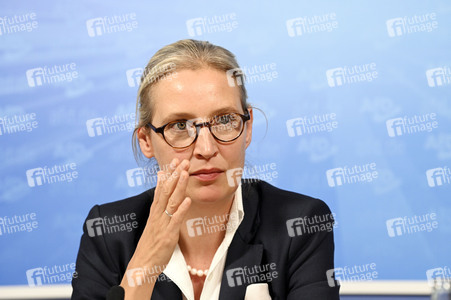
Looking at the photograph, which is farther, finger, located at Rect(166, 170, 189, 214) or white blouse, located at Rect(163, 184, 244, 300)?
white blouse, located at Rect(163, 184, 244, 300)

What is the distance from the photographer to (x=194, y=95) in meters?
1.64

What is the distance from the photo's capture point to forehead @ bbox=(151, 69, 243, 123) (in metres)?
1.64

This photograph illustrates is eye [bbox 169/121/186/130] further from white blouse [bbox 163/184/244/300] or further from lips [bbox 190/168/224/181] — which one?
white blouse [bbox 163/184/244/300]

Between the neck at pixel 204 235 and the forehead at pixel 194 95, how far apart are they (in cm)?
32

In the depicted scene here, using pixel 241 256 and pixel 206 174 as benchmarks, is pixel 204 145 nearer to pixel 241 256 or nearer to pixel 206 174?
pixel 206 174

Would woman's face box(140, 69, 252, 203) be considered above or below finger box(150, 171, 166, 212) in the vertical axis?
above

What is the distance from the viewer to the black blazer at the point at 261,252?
170 cm

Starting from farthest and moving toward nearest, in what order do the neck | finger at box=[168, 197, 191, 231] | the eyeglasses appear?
the neck < the eyeglasses < finger at box=[168, 197, 191, 231]

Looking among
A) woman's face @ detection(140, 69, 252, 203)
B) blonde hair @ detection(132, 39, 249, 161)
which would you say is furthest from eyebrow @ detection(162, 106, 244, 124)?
blonde hair @ detection(132, 39, 249, 161)

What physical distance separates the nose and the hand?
0.07 m

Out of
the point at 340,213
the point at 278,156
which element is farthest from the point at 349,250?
the point at 278,156

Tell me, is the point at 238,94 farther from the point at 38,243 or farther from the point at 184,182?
the point at 38,243

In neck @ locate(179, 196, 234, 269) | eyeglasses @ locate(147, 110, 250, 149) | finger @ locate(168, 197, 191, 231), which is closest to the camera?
finger @ locate(168, 197, 191, 231)

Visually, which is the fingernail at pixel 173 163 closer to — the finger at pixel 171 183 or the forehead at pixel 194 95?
the finger at pixel 171 183
